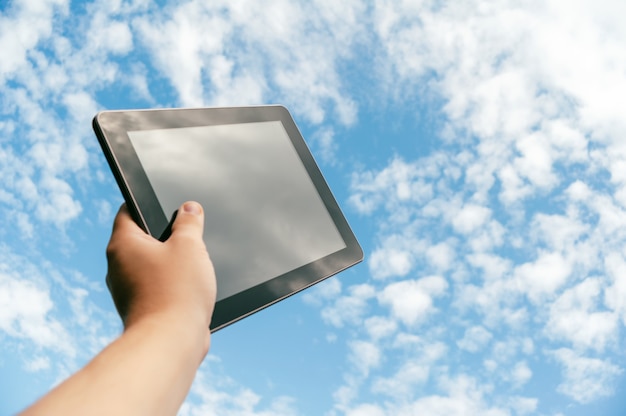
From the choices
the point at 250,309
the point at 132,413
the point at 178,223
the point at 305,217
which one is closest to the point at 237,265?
the point at 250,309

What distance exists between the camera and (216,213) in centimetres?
248

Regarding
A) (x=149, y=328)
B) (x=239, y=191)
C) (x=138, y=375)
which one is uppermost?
(x=239, y=191)

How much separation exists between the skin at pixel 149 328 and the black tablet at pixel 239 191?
0.21m

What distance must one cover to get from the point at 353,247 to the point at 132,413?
2172 mm

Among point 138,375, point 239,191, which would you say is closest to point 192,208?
point 239,191

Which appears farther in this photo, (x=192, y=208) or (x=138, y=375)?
(x=192, y=208)

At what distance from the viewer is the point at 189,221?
210 cm

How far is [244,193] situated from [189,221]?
63cm

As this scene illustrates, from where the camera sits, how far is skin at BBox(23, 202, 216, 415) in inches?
42.1

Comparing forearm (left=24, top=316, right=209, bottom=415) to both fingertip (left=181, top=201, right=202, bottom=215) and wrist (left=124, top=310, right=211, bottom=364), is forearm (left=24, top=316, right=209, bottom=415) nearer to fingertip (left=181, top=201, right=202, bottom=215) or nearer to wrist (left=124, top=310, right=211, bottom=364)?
wrist (left=124, top=310, right=211, bottom=364)

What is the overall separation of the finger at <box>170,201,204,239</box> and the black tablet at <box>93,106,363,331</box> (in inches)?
4.7

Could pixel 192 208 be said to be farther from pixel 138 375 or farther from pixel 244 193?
pixel 138 375

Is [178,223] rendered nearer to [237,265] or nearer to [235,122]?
[237,265]

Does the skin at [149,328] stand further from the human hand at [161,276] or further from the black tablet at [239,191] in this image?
the black tablet at [239,191]
